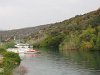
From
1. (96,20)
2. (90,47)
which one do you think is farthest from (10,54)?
(96,20)

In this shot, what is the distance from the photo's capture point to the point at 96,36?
159000mm

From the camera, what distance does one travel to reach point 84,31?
543 feet

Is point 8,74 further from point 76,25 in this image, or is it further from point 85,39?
point 76,25

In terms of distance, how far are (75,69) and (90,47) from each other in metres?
67.9

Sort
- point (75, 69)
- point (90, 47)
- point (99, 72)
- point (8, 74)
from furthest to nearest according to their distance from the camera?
point (90, 47) → point (75, 69) → point (99, 72) → point (8, 74)

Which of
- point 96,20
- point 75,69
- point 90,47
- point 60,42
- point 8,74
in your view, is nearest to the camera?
point 8,74

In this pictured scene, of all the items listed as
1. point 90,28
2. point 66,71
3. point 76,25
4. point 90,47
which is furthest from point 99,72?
point 76,25

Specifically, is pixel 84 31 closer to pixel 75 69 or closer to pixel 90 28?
pixel 90 28

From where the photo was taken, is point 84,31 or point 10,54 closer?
point 10,54

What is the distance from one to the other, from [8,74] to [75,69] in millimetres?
30691

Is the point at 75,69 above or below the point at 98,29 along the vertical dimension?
below

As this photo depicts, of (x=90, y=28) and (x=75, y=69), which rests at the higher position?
(x=90, y=28)

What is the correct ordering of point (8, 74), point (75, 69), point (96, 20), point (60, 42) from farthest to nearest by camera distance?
point (60, 42)
point (96, 20)
point (75, 69)
point (8, 74)

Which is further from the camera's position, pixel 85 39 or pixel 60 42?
pixel 60 42
